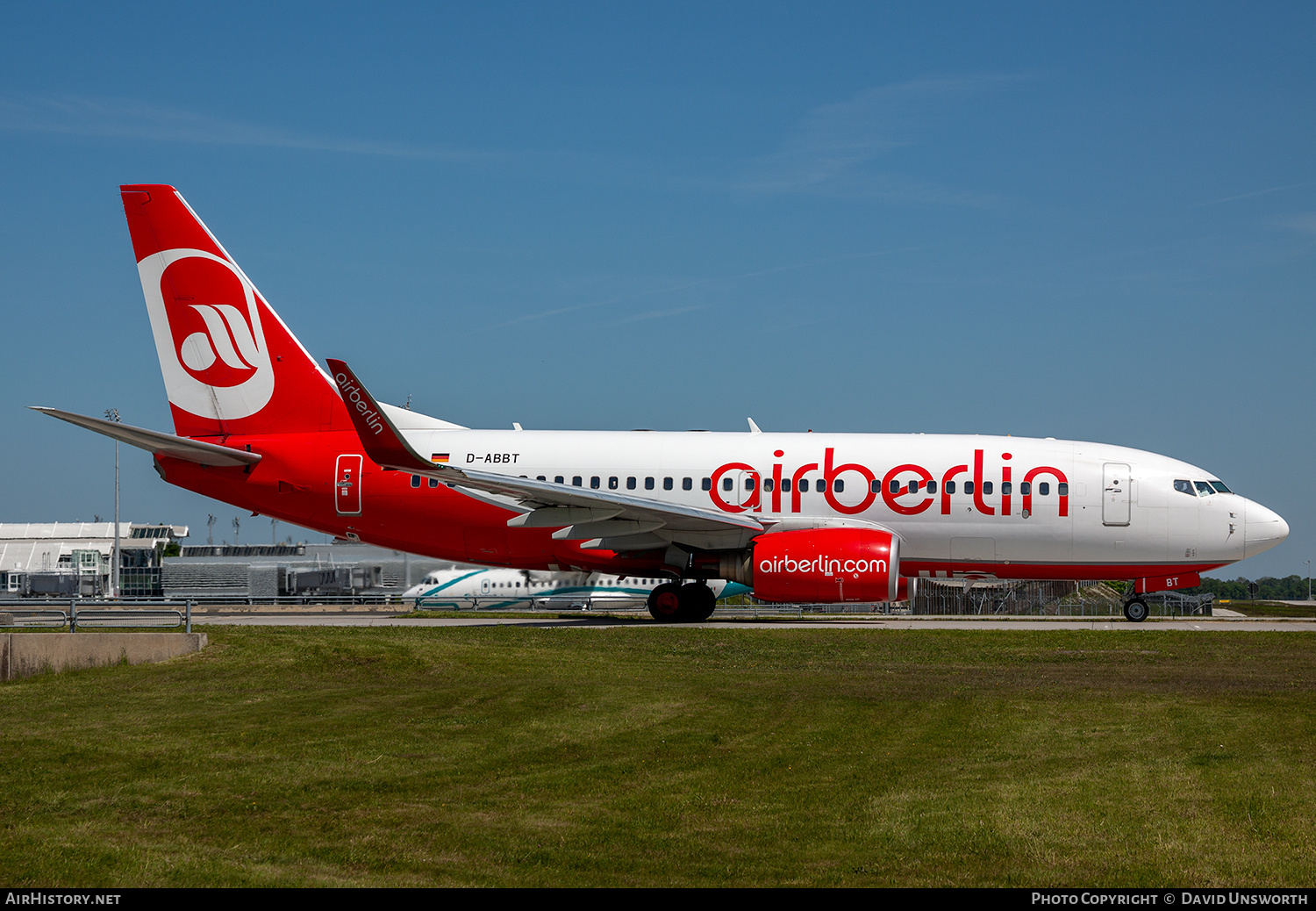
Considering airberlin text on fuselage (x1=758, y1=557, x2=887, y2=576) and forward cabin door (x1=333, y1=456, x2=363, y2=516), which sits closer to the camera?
airberlin text on fuselage (x1=758, y1=557, x2=887, y2=576)

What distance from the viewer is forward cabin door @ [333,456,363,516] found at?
87.7ft

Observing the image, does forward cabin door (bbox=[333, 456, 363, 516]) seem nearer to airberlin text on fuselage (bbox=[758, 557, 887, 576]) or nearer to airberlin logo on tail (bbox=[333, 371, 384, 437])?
airberlin logo on tail (bbox=[333, 371, 384, 437])

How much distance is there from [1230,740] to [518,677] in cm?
832

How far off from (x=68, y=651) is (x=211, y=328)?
12.1m

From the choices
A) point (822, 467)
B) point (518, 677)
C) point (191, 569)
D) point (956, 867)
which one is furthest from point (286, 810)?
point (191, 569)

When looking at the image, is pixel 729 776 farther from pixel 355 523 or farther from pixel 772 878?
pixel 355 523

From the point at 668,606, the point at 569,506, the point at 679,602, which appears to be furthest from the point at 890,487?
the point at 569,506

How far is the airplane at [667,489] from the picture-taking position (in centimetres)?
2556

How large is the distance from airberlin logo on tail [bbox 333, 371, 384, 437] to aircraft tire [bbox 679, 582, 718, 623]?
777 centimetres

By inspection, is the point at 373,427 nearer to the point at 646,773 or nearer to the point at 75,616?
the point at 75,616

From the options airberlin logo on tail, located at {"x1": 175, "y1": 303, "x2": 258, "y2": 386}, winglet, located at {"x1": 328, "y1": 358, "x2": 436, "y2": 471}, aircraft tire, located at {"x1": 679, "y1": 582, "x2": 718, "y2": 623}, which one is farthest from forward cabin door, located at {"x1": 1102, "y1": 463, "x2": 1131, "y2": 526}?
airberlin logo on tail, located at {"x1": 175, "y1": 303, "x2": 258, "y2": 386}

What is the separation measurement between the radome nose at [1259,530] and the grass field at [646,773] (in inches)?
369

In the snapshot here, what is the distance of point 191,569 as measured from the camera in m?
74.8

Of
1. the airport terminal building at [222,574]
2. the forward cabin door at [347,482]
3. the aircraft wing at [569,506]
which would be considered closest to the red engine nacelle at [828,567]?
the aircraft wing at [569,506]
